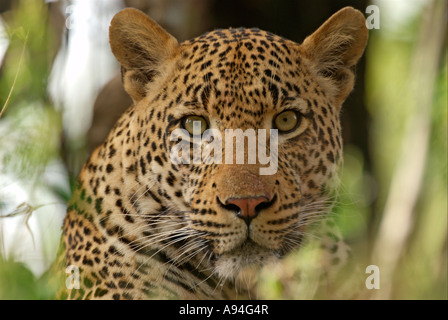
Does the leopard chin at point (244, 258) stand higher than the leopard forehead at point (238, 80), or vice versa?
the leopard forehead at point (238, 80)

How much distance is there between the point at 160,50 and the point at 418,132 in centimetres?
144

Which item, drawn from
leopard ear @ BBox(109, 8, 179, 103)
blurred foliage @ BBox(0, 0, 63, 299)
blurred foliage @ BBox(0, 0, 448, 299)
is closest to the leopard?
leopard ear @ BBox(109, 8, 179, 103)

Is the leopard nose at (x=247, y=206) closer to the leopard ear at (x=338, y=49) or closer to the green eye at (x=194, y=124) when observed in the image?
the green eye at (x=194, y=124)

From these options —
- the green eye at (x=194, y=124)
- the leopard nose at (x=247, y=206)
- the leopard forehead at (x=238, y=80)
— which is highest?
the leopard forehead at (x=238, y=80)

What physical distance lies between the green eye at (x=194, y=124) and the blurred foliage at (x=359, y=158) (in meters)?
0.65

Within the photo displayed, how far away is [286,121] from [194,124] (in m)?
0.49

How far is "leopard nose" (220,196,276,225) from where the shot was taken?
9.13 feet

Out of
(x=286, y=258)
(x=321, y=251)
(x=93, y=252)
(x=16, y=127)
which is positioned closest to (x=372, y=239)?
(x=321, y=251)

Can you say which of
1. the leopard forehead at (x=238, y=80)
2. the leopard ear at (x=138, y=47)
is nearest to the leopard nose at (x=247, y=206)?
the leopard forehead at (x=238, y=80)

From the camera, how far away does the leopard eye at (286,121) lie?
10.5 ft

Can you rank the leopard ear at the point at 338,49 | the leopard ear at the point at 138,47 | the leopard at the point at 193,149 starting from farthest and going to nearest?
→ the leopard ear at the point at 338,49 < the leopard ear at the point at 138,47 < the leopard at the point at 193,149

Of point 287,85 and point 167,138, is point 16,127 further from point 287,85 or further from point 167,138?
point 287,85

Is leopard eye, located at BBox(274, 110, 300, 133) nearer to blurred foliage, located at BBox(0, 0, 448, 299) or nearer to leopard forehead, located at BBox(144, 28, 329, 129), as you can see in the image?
leopard forehead, located at BBox(144, 28, 329, 129)

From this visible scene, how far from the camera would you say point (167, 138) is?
10.6 feet
